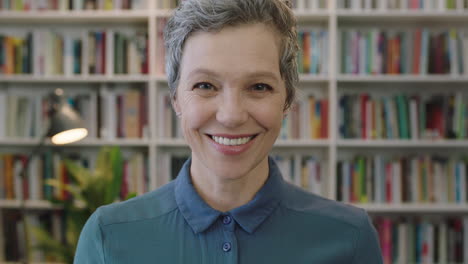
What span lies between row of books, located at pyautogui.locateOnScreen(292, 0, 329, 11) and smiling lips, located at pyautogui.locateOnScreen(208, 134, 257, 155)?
209 cm

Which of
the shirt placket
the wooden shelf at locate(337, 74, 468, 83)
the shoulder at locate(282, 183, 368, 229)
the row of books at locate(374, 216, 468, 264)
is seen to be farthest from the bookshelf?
the shirt placket

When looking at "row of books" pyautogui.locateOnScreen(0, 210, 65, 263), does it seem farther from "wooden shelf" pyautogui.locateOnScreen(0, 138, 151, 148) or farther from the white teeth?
the white teeth

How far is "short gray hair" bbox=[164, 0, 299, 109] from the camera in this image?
771 mm

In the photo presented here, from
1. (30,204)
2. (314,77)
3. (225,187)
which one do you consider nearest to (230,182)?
(225,187)

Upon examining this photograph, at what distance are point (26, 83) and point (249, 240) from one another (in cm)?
264

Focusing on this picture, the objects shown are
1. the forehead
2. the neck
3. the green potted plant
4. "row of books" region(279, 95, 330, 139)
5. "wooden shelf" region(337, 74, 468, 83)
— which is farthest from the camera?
"row of books" region(279, 95, 330, 139)

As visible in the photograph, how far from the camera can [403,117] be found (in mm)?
2768

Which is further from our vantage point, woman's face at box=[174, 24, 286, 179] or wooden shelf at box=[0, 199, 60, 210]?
wooden shelf at box=[0, 199, 60, 210]

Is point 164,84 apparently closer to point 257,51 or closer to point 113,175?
point 113,175

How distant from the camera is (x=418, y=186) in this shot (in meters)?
2.79

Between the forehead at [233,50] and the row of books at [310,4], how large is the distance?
6.77ft

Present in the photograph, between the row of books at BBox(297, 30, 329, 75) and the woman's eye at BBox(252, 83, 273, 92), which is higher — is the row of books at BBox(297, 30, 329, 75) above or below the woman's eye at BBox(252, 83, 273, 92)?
above

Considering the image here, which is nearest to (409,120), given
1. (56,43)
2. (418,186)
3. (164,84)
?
(418,186)

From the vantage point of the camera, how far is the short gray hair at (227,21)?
77 centimetres
